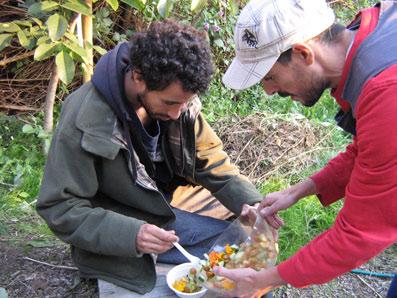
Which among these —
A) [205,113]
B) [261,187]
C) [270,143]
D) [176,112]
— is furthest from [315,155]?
[176,112]

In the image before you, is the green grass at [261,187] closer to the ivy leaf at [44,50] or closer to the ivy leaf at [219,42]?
the ivy leaf at [219,42]

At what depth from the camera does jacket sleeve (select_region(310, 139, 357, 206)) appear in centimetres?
172

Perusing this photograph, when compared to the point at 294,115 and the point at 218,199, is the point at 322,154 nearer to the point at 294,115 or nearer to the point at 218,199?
the point at 294,115

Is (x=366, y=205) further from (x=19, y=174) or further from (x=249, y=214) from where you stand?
(x=19, y=174)

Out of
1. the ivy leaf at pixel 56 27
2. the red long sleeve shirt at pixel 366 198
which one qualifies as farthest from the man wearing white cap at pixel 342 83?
the ivy leaf at pixel 56 27

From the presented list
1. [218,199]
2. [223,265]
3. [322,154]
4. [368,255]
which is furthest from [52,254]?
[322,154]

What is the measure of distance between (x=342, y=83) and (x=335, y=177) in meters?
0.53

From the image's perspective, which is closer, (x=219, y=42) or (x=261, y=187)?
(x=261, y=187)

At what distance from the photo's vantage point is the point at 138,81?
5.94ft

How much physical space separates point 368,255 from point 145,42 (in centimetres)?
103

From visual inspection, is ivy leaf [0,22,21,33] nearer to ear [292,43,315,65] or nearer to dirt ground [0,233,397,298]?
dirt ground [0,233,397,298]

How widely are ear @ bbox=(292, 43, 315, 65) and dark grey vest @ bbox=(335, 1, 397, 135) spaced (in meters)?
0.11

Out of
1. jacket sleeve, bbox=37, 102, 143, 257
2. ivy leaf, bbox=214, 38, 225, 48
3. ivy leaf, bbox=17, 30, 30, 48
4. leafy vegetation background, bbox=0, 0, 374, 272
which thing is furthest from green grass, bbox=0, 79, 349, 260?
jacket sleeve, bbox=37, 102, 143, 257

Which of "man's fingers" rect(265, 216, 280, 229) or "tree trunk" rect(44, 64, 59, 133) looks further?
"tree trunk" rect(44, 64, 59, 133)
